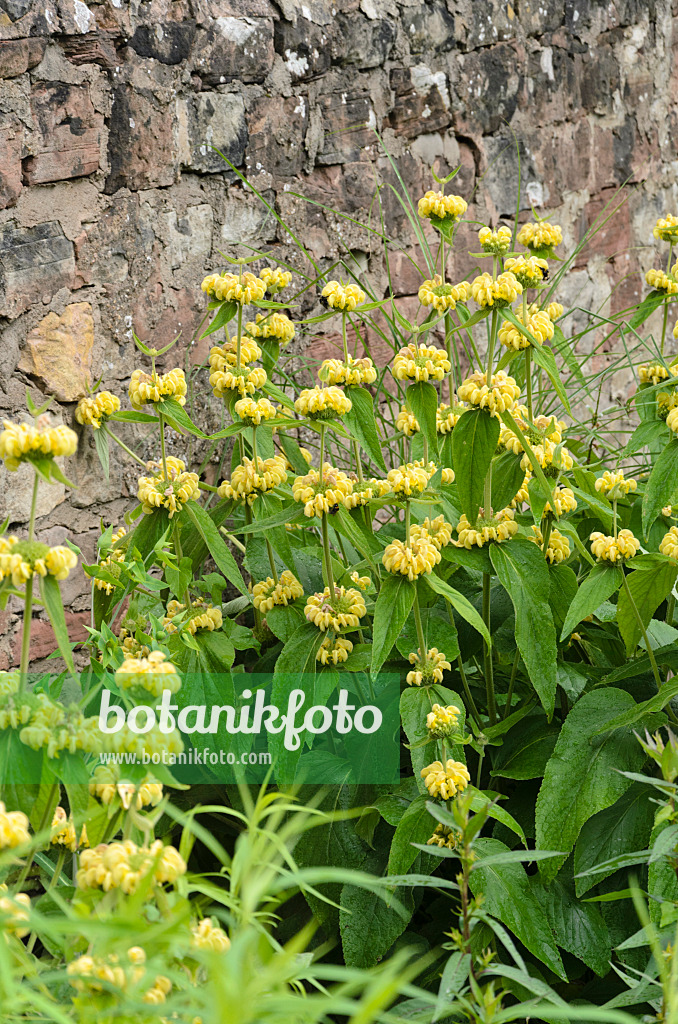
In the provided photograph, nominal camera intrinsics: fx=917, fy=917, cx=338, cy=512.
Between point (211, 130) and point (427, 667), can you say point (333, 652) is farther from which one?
point (211, 130)

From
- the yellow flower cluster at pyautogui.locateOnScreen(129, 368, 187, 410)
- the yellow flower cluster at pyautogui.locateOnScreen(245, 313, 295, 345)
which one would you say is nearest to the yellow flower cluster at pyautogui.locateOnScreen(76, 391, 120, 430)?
the yellow flower cluster at pyautogui.locateOnScreen(129, 368, 187, 410)

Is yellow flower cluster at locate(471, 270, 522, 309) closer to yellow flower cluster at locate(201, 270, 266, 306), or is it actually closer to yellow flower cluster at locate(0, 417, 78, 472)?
yellow flower cluster at locate(201, 270, 266, 306)

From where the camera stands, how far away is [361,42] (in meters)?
2.42

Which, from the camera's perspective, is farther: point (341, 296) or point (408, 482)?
point (341, 296)

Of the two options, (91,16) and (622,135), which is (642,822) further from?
(622,135)

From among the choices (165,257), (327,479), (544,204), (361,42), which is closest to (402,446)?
(165,257)

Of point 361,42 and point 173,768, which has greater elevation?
point 361,42

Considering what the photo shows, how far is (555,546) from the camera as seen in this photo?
4.71ft

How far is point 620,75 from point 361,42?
1462mm

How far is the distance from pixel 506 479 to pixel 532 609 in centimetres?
20

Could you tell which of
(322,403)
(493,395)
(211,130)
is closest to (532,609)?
(493,395)

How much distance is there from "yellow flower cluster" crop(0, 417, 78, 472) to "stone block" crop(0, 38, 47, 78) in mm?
1167

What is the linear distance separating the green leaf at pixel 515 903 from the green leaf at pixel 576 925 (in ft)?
0.13

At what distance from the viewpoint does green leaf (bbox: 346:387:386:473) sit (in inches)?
55.9
